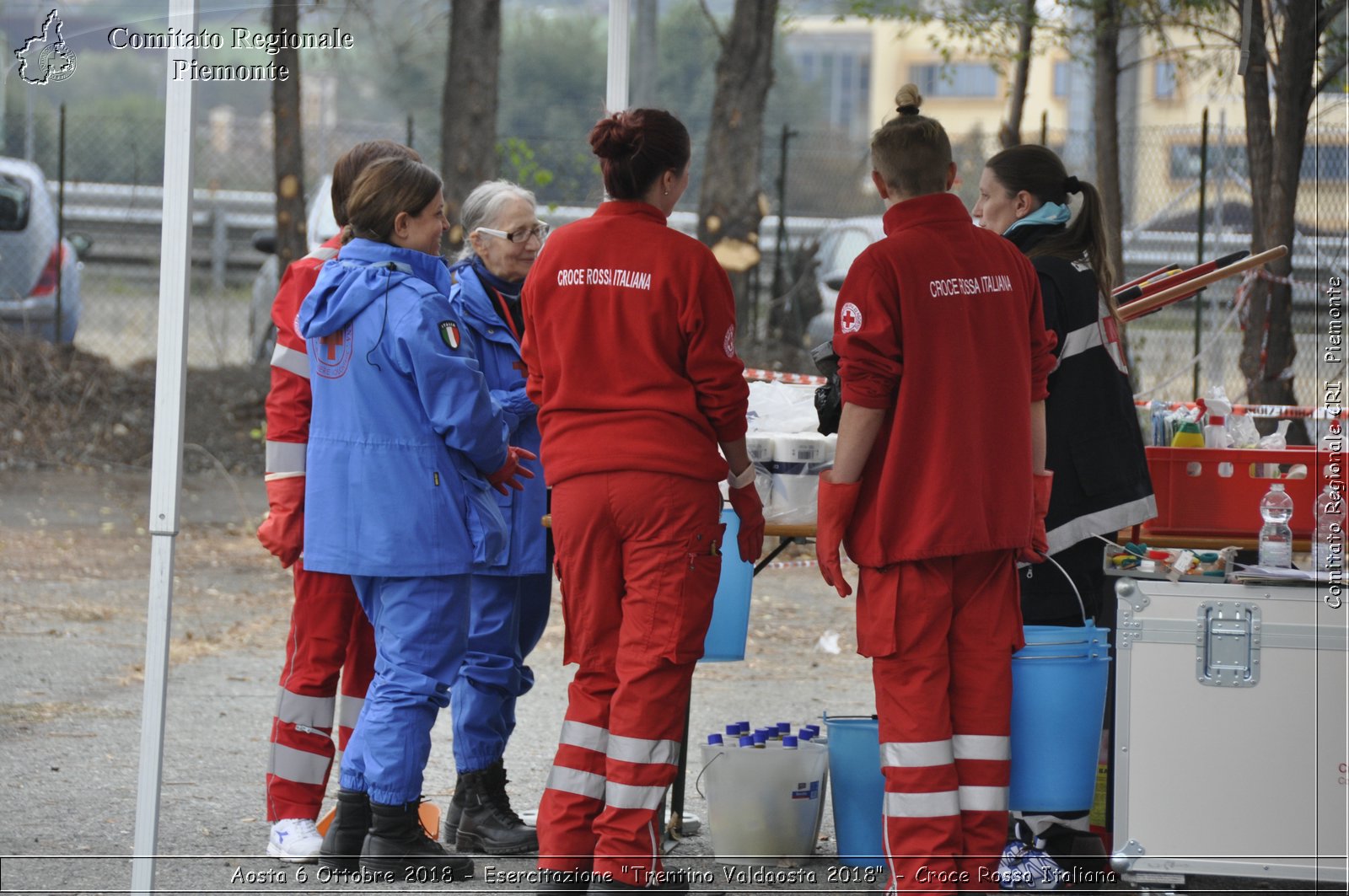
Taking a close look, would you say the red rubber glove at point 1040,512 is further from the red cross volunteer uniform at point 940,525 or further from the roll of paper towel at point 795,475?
the roll of paper towel at point 795,475

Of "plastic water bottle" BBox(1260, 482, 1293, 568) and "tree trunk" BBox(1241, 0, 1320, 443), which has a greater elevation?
"tree trunk" BBox(1241, 0, 1320, 443)

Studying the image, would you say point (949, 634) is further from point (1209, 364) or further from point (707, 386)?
point (1209, 364)

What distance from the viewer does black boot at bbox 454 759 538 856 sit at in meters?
4.45

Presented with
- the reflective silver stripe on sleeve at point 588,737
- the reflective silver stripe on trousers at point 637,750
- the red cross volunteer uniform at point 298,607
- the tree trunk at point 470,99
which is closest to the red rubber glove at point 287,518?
the red cross volunteer uniform at point 298,607

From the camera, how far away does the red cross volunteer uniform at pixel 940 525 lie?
3.58 m

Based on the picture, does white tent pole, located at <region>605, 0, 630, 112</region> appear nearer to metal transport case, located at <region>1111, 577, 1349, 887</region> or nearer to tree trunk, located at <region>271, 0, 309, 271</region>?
metal transport case, located at <region>1111, 577, 1349, 887</region>

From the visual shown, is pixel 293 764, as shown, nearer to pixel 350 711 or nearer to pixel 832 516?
pixel 350 711

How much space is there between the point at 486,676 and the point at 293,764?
1.95 feet

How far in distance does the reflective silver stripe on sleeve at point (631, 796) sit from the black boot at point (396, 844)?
67 cm

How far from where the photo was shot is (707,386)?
375 cm

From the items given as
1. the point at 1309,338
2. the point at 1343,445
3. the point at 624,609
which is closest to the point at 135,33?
the point at 624,609

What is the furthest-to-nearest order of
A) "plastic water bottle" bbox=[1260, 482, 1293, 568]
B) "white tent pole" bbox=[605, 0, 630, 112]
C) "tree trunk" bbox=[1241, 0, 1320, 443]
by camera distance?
"tree trunk" bbox=[1241, 0, 1320, 443]
"white tent pole" bbox=[605, 0, 630, 112]
"plastic water bottle" bbox=[1260, 482, 1293, 568]

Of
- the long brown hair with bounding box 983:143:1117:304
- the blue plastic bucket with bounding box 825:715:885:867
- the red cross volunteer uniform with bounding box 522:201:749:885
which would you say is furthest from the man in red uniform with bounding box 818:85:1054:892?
the long brown hair with bounding box 983:143:1117:304

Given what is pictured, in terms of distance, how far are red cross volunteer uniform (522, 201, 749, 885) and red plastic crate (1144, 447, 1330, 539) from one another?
161 centimetres
